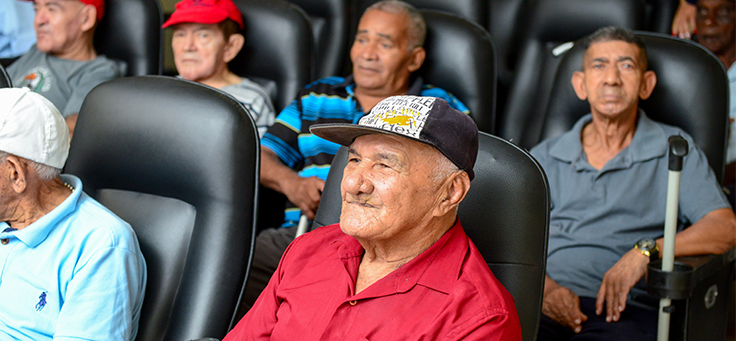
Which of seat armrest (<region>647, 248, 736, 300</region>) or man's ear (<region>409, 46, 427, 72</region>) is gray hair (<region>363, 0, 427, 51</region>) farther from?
seat armrest (<region>647, 248, 736, 300</region>)

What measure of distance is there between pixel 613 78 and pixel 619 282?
665 millimetres

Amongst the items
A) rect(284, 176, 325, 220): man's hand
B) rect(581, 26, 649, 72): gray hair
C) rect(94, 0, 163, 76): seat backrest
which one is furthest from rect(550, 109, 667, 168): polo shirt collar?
rect(94, 0, 163, 76): seat backrest

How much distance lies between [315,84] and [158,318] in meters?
1.27

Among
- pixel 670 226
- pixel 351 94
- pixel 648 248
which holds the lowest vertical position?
pixel 648 248

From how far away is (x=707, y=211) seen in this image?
75.6 inches

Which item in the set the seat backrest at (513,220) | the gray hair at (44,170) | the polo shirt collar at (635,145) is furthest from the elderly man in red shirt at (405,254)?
the polo shirt collar at (635,145)

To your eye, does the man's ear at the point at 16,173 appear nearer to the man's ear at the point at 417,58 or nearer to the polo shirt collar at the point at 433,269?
the polo shirt collar at the point at 433,269

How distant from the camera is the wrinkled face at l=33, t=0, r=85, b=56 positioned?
9.05 feet

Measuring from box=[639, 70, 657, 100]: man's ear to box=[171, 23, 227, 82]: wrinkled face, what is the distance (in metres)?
1.57

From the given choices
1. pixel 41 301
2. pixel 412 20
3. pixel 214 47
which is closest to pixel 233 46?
pixel 214 47

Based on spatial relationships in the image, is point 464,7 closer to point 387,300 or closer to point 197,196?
point 197,196

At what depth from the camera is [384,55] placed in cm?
251

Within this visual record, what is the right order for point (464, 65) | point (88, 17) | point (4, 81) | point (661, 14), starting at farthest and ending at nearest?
point (661, 14), point (88, 17), point (464, 65), point (4, 81)

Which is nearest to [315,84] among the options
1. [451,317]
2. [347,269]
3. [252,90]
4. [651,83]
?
[252,90]
